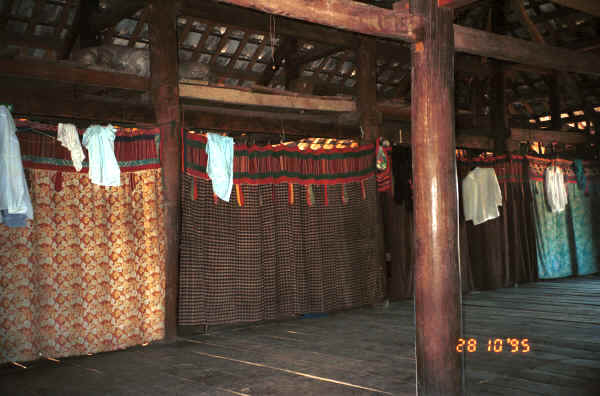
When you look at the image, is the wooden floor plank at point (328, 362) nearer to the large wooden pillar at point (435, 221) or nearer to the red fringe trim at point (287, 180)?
the large wooden pillar at point (435, 221)

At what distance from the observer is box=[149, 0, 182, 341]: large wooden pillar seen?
5.52 metres

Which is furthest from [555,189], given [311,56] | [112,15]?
[112,15]

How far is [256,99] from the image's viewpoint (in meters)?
6.26

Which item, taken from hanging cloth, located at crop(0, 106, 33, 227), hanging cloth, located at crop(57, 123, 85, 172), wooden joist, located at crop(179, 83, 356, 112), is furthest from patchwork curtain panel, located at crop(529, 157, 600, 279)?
hanging cloth, located at crop(0, 106, 33, 227)

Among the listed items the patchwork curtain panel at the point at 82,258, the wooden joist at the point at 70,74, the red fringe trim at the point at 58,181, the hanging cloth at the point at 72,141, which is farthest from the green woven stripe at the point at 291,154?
the red fringe trim at the point at 58,181

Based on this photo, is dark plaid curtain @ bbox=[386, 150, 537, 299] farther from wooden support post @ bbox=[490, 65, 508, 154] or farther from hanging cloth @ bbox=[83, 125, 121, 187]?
hanging cloth @ bbox=[83, 125, 121, 187]

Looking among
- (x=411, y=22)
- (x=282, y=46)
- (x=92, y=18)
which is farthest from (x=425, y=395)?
(x=282, y=46)

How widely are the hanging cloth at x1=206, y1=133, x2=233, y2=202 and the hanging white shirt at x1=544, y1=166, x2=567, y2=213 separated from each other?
652cm

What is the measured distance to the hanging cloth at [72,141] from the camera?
16.1 ft

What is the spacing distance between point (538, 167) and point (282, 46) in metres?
5.07

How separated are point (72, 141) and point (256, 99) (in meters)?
2.14

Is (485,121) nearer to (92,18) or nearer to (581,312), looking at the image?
(581,312)

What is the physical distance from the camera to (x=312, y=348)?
16.3 ft

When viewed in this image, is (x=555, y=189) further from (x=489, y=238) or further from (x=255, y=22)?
(x=255, y=22)
